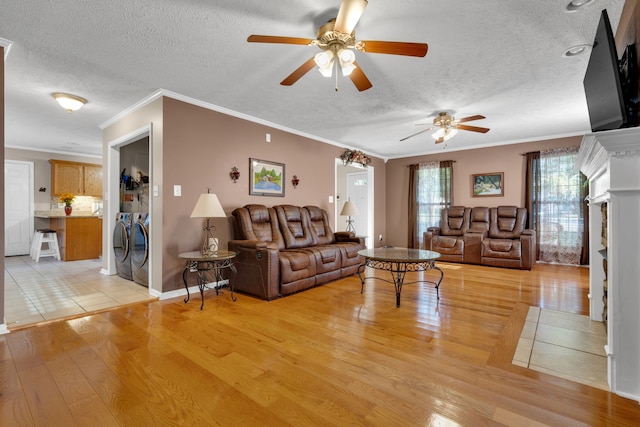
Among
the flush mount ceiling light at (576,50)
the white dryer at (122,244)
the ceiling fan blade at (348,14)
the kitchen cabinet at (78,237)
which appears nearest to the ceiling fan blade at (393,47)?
the ceiling fan blade at (348,14)

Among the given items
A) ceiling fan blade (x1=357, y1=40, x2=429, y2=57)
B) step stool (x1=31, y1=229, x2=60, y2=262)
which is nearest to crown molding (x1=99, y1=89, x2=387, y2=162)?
ceiling fan blade (x1=357, y1=40, x2=429, y2=57)

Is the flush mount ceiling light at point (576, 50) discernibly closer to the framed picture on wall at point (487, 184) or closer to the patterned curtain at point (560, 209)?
the patterned curtain at point (560, 209)

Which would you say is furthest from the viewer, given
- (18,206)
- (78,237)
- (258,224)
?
(18,206)

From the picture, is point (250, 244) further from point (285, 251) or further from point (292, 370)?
point (292, 370)

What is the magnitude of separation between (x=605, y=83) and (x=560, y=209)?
14.9ft

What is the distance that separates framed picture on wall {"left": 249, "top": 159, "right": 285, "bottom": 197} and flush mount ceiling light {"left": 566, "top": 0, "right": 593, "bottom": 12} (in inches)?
144

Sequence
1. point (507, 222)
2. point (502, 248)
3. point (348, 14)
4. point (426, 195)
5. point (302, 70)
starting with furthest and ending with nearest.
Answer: point (426, 195)
point (507, 222)
point (502, 248)
point (302, 70)
point (348, 14)

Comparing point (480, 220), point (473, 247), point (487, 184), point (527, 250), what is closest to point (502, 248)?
point (527, 250)

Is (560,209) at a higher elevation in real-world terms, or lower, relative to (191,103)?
lower

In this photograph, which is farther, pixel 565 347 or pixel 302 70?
pixel 302 70

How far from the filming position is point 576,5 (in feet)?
6.47

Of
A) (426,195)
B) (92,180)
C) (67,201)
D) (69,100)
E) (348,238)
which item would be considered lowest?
(348,238)

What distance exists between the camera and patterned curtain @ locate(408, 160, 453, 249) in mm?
6668

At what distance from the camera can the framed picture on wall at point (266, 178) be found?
14.5 ft
